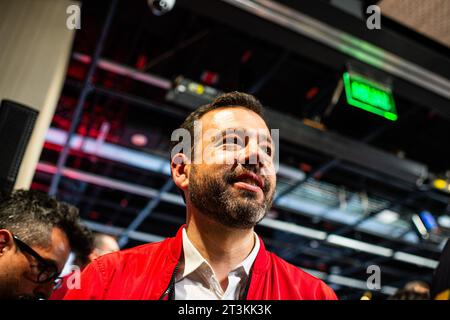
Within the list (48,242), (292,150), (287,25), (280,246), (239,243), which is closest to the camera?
(239,243)

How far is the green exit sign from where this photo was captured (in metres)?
3.07

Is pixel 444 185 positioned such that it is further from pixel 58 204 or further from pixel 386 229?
pixel 58 204

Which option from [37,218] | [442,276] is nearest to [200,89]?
[37,218]

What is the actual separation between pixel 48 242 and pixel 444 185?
5562mm

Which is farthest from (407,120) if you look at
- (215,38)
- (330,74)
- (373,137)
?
(215,38)

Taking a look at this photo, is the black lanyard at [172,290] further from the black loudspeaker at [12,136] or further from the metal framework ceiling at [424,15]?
the metal framework ceiling at [424,15]

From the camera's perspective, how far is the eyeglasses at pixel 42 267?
1.61 m

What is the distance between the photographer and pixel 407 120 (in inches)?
218

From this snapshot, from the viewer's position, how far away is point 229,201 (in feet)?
4.27

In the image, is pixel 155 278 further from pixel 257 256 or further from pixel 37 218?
pixel 37 218

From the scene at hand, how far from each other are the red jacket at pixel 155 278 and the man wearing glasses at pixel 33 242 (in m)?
0.60

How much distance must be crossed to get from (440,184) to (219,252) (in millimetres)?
5130

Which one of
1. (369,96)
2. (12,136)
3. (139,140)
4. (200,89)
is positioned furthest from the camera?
(139,140)

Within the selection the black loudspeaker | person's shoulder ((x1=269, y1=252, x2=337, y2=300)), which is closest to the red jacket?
person's shoulder ((x1=269, y1=252, x2=337, y2=300))
